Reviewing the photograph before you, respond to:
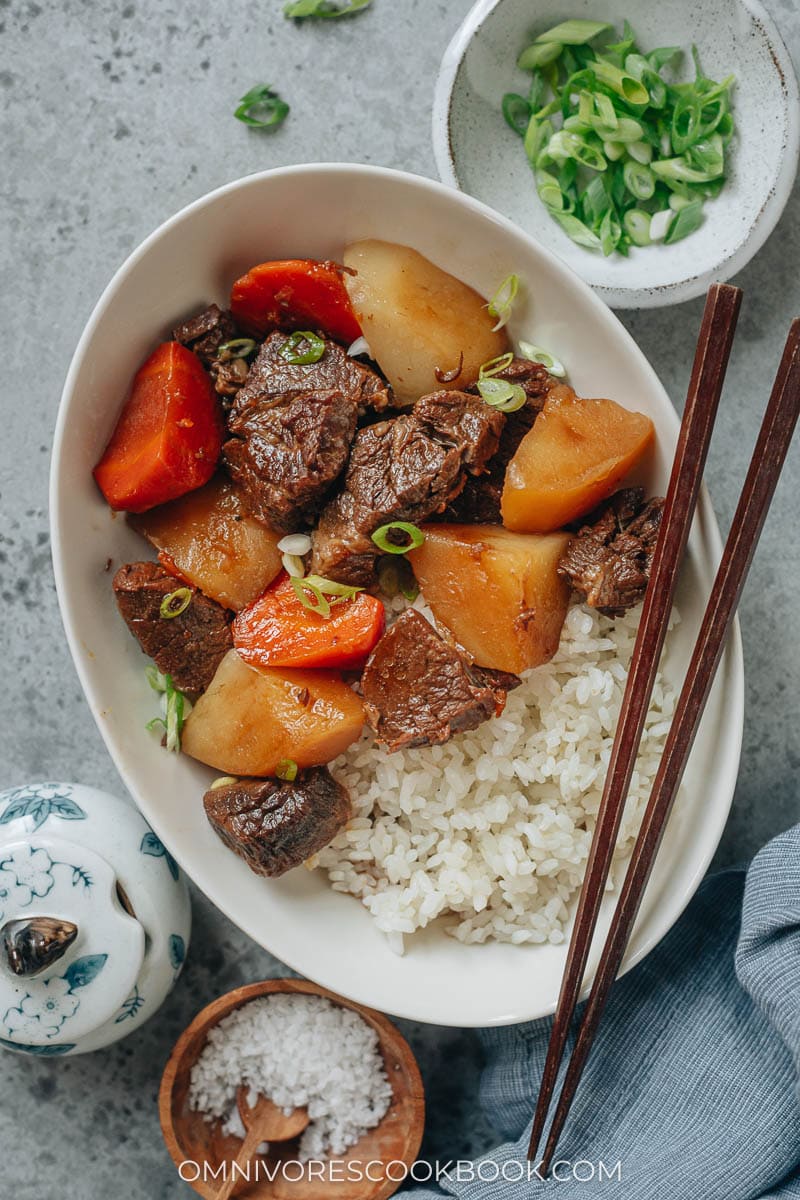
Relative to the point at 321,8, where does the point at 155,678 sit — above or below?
below

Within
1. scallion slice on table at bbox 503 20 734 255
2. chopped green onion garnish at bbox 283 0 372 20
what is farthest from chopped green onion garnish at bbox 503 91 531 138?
chopped green onion garnish at bbox 283 0 372 20

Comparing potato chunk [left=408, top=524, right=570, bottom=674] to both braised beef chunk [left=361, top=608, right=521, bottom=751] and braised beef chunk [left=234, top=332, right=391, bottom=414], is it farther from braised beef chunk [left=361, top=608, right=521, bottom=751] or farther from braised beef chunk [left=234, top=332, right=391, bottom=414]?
braised beef chunk [left=234, top=332, right=391, bottom=414]

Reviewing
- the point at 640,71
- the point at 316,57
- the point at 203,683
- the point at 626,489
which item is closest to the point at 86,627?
the point at 203,683

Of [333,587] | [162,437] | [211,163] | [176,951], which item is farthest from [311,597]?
[211,163]

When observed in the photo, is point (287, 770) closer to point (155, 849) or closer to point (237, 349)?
point (155, 849)

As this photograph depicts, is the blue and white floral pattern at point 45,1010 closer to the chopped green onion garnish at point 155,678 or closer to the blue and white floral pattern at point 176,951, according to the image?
the blue and white floral pattern at point 176,951

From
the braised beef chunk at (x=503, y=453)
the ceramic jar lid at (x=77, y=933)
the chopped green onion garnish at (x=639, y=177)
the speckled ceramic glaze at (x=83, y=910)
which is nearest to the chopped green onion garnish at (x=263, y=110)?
the chopped green onion garnish at (x=639, y=177)

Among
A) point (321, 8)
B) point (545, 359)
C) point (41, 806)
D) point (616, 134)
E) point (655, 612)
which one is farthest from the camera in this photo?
point (321, 8)
